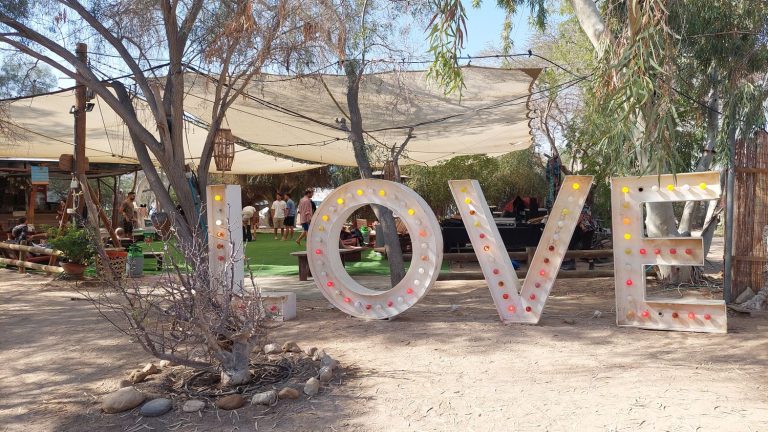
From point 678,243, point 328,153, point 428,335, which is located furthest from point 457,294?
point 328,153

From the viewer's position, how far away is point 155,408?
389 centimetres

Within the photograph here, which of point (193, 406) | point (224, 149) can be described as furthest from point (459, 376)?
point (224, 149)

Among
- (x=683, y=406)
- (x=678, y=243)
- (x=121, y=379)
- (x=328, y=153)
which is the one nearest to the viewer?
(x=683, y=406)

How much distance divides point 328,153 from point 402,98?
5.97 meters

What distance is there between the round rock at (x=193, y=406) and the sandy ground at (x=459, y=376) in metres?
0.05

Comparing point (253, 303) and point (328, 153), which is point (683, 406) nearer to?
point (253, 303)

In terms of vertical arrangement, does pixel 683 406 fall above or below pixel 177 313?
below

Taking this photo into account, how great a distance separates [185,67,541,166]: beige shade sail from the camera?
8680 mm

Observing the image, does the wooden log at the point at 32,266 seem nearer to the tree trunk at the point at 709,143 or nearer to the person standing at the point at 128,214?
the person standing at the point at 128,214

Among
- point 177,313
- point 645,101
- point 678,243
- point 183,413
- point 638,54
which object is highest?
point 638,54

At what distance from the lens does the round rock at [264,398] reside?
3.91 m

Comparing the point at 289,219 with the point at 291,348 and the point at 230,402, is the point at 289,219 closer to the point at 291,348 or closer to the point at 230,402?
the point at 291,348

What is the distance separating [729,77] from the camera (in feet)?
26.3

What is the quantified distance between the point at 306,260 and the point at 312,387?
19.5 ft
